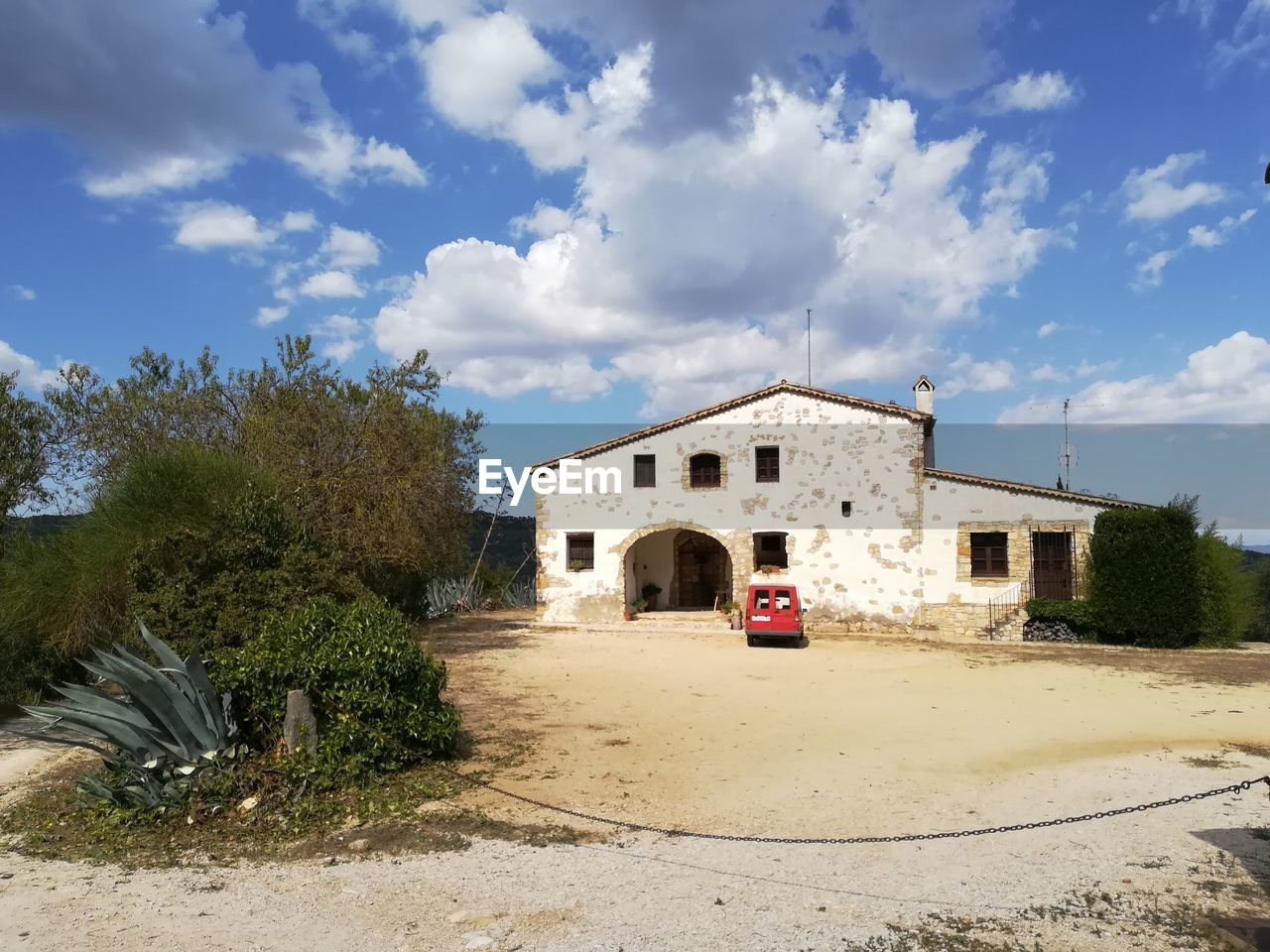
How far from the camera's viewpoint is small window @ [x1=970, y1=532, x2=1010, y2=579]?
21.4m

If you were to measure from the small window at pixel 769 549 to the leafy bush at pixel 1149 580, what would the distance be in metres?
7.92

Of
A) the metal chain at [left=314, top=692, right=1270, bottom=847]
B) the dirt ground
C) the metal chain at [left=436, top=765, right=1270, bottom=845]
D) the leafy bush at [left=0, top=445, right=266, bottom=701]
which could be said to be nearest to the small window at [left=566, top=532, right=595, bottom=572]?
the dirt ground

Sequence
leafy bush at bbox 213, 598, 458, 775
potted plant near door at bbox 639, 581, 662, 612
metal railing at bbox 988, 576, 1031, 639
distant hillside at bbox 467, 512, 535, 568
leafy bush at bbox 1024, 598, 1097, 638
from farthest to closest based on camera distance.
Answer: distant hillside at bbox 467, 512, 535, 568 → potted plant near door at bbox 639, 581, 662, 612 → metal railing at bbox 988, 576, 1031, 639 → leafy bush at bbox 1024, 598, 1097, 638 → leafy bush at bbox 213, 598, 458, 775

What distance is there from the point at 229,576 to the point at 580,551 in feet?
50.6

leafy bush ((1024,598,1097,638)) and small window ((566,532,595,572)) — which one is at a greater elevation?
small window ((566,532,595,572))

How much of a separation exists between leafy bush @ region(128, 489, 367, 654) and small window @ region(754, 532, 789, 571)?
14901 millimetres

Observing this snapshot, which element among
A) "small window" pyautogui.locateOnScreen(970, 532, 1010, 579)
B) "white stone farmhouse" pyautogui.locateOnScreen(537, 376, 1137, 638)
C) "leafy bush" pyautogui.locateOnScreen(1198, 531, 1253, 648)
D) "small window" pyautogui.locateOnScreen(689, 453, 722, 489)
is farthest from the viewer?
"small window" pyautogui.locateOnScreen(689, 453, 722, 489)

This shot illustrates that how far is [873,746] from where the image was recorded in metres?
9.38

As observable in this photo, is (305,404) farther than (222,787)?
Yes

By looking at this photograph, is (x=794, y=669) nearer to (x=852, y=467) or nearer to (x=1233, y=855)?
(x=852, y=467)

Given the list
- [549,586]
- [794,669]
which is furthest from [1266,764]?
[549,586]

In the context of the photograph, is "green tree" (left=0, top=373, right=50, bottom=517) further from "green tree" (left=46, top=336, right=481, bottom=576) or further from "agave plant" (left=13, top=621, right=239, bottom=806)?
"agave plant" (left=13, top=621, right=239, bottom=806)

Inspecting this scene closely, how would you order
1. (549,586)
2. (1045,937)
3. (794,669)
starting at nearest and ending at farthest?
(1045,937), (794,669), (549,586)

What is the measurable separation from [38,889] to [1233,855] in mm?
8087
